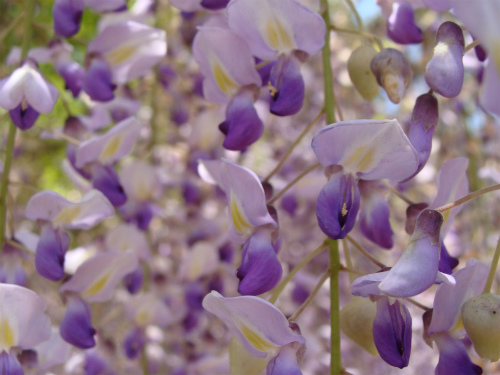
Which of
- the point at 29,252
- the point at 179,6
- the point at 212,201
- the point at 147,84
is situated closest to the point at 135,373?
the point at 212,201

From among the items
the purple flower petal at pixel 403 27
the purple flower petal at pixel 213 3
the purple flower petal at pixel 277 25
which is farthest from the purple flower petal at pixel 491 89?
the purple flower petal at pixel 213 3

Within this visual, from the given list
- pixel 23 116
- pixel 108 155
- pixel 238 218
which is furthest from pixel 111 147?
pixel 238 218

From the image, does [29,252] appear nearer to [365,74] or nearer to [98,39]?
[98,39]

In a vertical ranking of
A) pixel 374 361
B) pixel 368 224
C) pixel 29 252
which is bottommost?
pixel 374 361

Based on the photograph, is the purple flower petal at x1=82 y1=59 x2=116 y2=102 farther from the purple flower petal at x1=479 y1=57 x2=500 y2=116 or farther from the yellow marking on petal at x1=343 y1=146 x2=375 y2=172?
the purple flower petal at x1=479 y1=57 x2=500 y2=116

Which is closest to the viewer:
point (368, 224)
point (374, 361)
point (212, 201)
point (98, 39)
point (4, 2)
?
point (368, 224)

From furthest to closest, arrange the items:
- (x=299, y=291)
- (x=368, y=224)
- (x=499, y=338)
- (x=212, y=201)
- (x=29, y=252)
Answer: (x=212, y=201) → (x=299, y=291) → (x=29, y=252) → (x=368, y=224) → (x=499, y=338)

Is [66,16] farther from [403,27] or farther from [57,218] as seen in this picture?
[403,27]

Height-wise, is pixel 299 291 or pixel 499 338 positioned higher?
pixel 499 338
